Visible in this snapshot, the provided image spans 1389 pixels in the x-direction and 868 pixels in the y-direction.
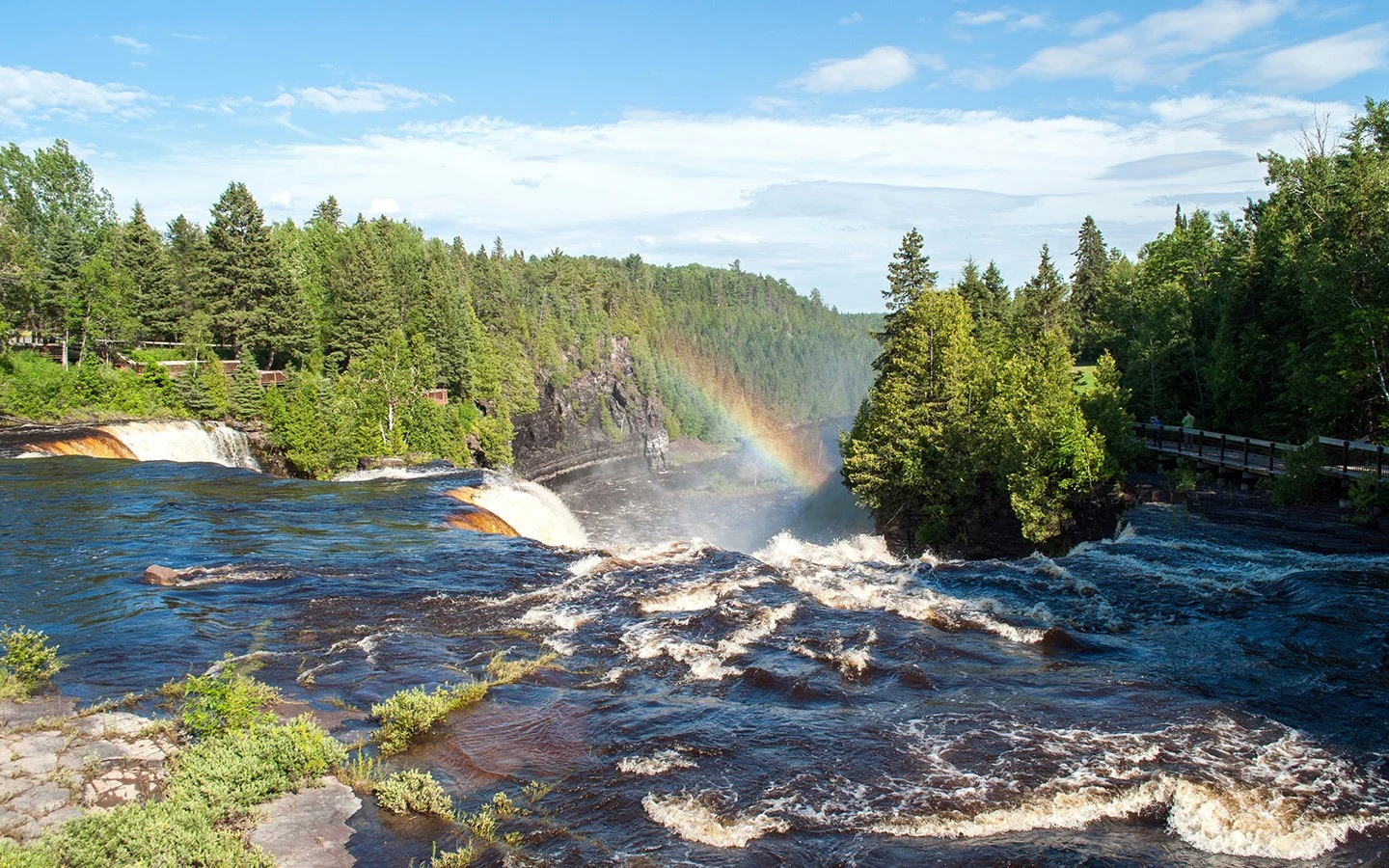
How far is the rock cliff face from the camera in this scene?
9975 centimetres

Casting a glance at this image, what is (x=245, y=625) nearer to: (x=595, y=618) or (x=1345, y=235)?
(x=595, y=618)

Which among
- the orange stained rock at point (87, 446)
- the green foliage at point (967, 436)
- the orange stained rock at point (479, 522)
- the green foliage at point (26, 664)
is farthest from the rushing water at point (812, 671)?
the orange stained rock at point (87, 446)

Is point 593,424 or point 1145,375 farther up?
point 1145,375

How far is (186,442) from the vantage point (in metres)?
47.5

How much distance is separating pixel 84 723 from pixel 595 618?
419 inches

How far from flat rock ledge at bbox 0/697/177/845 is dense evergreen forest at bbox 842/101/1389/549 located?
2788 cm

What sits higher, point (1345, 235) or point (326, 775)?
point (1345, 235)

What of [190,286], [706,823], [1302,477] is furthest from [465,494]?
[190,286]

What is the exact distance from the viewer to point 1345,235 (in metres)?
31.6

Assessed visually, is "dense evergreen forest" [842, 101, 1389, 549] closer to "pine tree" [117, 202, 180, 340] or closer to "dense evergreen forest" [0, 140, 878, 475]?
"dense evergreen forest" [0, 140, 878, 475]

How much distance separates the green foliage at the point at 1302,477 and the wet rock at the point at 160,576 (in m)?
34.3

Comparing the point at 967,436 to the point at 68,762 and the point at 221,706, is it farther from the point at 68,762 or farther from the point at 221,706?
the point at 68,762

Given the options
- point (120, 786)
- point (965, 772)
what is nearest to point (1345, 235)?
point (965, 772)

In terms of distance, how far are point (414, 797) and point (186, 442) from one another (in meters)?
42.8
